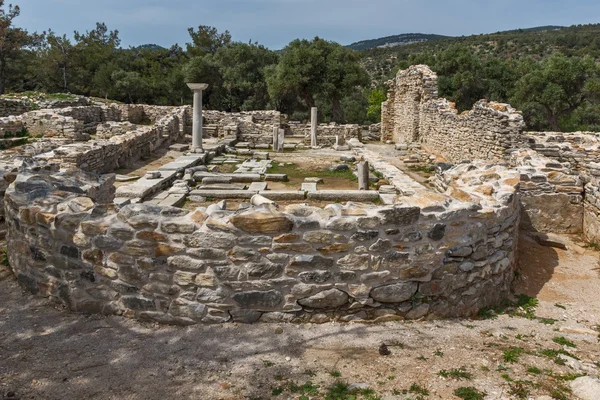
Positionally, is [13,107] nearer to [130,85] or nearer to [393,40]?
[130,85]

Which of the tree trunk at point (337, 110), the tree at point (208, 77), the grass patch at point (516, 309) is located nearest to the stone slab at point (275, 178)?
the grass patch at point (516, 309)

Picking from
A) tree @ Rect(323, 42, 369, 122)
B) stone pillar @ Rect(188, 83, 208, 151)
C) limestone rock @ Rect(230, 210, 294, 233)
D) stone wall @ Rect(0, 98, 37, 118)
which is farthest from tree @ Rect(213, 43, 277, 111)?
limestone rock @ Rect(230, 210, 294, 233)

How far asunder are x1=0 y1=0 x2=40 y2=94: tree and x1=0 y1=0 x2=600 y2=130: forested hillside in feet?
0.24

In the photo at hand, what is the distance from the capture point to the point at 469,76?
111 ft

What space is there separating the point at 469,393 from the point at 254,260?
2050 mm

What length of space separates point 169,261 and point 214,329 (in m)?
0.75

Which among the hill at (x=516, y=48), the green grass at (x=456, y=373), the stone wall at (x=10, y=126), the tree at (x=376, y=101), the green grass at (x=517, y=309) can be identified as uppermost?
the hill at (x=516, y=48)

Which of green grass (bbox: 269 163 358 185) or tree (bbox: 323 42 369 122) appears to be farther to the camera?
tree (bbox: 323 42 369 122)

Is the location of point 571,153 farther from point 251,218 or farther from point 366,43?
point 366,43

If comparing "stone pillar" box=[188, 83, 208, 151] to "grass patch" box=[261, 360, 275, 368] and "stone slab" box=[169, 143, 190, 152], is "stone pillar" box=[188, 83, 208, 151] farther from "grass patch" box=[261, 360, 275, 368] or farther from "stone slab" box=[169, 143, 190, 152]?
"grass patch" box=[261, 360, 275, 368]

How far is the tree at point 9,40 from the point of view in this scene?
33.2 meters

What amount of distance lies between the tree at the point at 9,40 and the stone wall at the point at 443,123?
27328mm

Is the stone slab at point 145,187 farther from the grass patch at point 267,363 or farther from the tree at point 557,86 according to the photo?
the tree at point 557,86

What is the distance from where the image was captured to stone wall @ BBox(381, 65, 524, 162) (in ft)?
41.9
